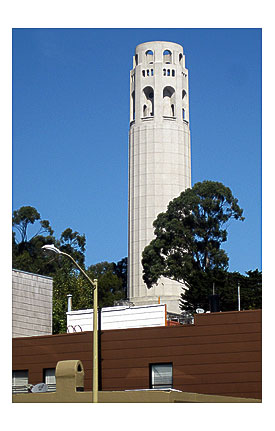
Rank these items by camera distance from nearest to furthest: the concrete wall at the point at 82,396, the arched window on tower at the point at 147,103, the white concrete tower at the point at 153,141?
the concrete wall at the point at 82,396 → the white concrete tower at the point at 153,141 → the arched window on tower at the point at 147,103

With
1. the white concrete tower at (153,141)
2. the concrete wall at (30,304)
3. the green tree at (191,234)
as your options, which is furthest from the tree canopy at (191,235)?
the concrete wall at (30,304)

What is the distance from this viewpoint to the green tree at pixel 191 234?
74188mm

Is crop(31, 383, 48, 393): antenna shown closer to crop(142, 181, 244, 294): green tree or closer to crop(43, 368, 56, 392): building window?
crop(43, 368, 56, 392): building window

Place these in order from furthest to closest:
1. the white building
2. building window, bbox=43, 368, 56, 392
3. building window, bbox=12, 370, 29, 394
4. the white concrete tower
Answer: the white concrete tower, the white building, building window, bbox=12, 370, 29, 394, building window, bbox=43, 368, 56, 392

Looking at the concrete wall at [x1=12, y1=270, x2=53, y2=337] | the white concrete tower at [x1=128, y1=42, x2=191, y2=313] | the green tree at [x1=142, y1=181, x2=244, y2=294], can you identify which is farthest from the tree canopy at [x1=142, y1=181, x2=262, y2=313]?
the concrete wall at [x1=12, y1=270, x2=53, y2=337]

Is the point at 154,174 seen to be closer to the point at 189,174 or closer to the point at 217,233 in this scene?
the point at 189,174

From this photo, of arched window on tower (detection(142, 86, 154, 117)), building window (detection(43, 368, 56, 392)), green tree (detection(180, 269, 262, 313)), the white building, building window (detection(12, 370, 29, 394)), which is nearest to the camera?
building window (detection(43, 368, 56, 392))

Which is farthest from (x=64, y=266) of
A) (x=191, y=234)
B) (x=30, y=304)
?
(x=30, y=304)

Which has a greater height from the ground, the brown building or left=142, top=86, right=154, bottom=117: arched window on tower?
left=142, top=86, right=154, bottom=117: arched window on tower

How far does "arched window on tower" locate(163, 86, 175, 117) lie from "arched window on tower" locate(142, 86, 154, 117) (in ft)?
5.14

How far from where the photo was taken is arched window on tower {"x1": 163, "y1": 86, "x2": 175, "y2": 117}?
94.9m

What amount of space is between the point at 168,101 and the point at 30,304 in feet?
205

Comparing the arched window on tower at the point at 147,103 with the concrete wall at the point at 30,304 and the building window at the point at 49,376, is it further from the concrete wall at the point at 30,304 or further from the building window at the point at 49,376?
the building window at the point at 49,376
